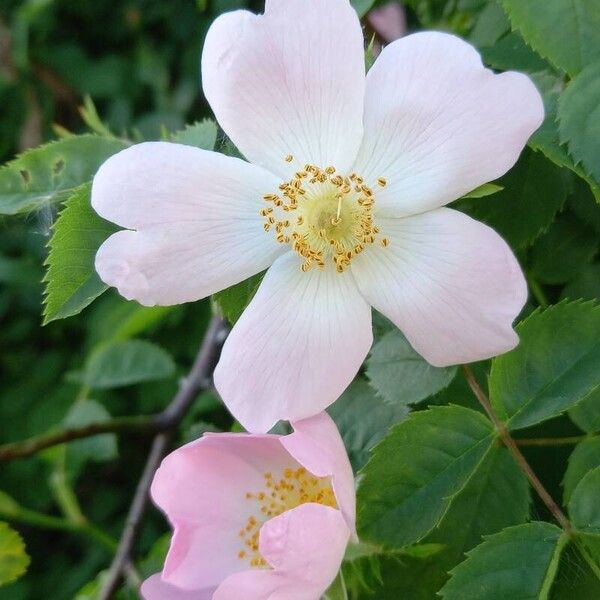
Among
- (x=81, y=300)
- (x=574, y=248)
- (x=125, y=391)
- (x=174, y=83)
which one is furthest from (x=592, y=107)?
(x=174, y=83)

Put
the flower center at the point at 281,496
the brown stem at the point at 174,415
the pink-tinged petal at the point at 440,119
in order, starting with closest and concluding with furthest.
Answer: the pink-tinged petal at the point at 440,119, the flower center at the point at 281,496, the brown stem at the point at 174,415

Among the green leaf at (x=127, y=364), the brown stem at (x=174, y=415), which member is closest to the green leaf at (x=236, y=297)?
the brown stem at (x=174, y=415)

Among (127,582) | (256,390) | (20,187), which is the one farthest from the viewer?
(127,582)

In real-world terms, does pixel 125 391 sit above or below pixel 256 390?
below

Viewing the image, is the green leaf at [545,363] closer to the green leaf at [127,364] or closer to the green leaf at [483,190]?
the green leaf at [483,190]

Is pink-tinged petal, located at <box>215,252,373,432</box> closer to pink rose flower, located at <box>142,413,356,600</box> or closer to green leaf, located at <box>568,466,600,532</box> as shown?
pink rose flower, located at <box>142,413,356,600</box>

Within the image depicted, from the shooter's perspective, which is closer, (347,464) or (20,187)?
(347,464)

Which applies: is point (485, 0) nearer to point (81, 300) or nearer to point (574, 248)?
point (574, 248)

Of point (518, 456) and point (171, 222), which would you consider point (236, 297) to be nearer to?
point (171, 222)
